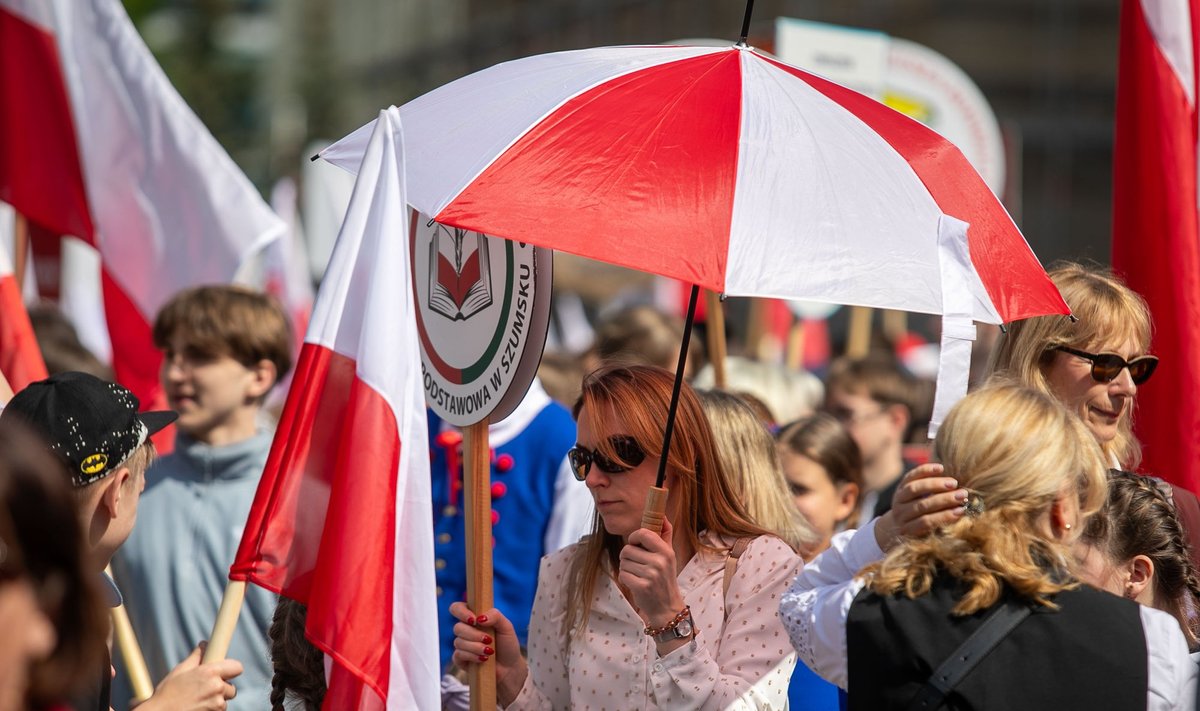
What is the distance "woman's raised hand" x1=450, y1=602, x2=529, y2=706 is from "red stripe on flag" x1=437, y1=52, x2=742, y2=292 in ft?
3.02

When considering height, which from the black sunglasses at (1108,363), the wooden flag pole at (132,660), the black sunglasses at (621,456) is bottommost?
the wooden flag pole at (132,660)

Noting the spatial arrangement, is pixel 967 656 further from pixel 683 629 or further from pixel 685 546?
pixel 685 546

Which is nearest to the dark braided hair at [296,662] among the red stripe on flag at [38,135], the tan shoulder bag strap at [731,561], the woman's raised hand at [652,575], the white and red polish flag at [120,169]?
the woman's raised hand at [652,575]

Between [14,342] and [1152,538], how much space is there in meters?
2.96

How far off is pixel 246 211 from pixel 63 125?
0.74 meters

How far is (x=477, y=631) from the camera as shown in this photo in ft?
10.9

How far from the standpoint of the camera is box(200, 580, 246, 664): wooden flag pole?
293 centimetres

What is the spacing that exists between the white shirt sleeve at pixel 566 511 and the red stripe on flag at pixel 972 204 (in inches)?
77.0

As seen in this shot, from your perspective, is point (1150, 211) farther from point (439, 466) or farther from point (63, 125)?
point (63, 125)

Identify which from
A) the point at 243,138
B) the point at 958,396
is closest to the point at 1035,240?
the point at 243,138

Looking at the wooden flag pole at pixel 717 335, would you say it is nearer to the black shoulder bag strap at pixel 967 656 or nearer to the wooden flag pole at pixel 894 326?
the black shoulder bag strap at pixel 967 656

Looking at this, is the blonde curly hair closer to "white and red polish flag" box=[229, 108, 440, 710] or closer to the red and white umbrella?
the red and white umbrella

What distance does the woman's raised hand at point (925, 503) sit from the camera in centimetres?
264

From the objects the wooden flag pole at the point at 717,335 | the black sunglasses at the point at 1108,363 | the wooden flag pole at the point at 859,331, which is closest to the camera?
the black sunglasses at the point at 1108,363
